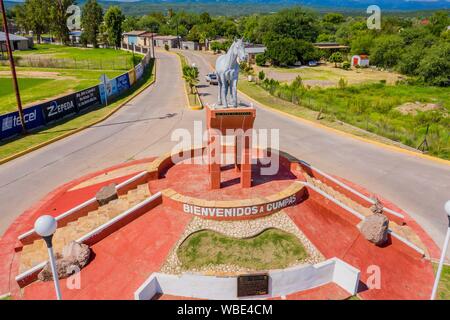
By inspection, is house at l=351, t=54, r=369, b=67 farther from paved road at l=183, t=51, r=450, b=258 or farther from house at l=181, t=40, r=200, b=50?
paved road at l=183, t=51, r=450, b=258

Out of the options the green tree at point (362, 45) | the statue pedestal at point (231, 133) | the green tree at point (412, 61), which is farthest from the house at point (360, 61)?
the statue pedestal at point (231, 133)

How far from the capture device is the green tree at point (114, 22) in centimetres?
7856

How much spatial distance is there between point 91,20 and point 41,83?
50908 mm

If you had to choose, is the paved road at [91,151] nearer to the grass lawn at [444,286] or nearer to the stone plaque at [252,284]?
the stone plaque at [252,284]

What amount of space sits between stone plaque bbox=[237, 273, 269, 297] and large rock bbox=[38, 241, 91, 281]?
5190mm

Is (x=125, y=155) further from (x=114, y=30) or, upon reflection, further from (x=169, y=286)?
(x=114, y=30)

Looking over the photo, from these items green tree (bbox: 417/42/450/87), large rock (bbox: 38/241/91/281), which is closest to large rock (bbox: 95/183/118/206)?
large rock (bbox: 38/241/91/281)

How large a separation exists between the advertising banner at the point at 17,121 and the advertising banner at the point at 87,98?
5.11 meters

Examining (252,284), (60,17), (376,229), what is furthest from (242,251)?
(60,17)

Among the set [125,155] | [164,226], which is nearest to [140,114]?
[125,155]

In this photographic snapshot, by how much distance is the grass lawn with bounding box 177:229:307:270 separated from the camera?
10758mm

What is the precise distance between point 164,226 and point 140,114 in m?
21.6

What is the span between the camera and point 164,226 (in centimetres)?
1215

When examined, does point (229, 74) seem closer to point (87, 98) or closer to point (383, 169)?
point (383, 169)
